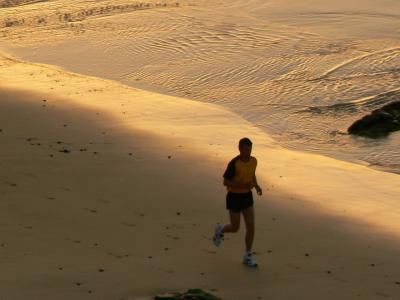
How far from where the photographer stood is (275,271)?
363 inches

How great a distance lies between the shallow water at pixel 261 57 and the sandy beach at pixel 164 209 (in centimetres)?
102

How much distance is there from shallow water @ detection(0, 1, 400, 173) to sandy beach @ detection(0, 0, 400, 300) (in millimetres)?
1018

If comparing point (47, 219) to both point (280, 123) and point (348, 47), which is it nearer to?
point (280, 123)

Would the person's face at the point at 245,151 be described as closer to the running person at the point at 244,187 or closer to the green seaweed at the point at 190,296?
the running person at the point at 244,187

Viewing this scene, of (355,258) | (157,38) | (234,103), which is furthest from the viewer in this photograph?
(157,38)

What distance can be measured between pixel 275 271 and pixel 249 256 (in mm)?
296

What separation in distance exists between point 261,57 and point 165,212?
1205 cm

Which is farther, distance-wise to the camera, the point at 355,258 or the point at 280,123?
the point at 280,123

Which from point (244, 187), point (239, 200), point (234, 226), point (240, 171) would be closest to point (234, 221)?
point (234, 226)

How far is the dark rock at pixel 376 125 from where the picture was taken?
54.2ft

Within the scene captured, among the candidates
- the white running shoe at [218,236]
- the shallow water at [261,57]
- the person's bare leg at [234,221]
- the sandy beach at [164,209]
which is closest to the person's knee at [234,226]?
the person's bare leg at [234,221]

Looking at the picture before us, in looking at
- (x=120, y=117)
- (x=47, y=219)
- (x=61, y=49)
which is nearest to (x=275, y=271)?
(x=47, y=219)

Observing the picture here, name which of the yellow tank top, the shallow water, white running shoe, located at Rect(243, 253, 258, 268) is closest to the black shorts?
the yellow tank top

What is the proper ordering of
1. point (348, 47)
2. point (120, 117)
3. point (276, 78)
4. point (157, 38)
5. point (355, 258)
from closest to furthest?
point (355, 258) < point (120, 117) < point (276, 78) < point (348, 47) < point (157, 38)
